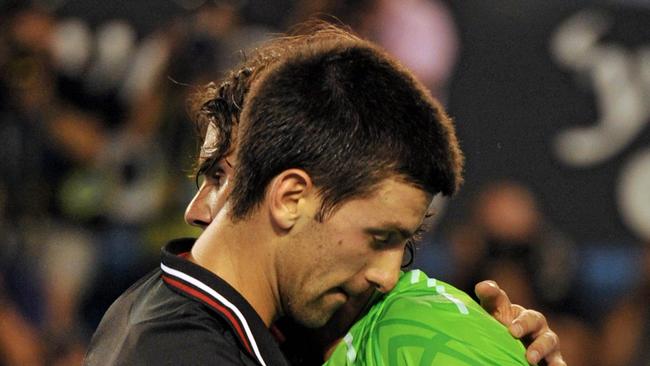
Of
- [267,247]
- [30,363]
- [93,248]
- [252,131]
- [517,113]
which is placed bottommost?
[30,363]

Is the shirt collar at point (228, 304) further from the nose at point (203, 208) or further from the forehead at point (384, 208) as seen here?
the nose at point (203, 208)

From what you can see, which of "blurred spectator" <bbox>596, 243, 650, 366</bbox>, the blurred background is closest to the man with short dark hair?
the blurred background

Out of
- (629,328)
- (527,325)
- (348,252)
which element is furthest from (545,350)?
(629,328)

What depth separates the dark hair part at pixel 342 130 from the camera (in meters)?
2.31

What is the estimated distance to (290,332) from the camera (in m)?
2.65

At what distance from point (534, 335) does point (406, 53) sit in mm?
2615

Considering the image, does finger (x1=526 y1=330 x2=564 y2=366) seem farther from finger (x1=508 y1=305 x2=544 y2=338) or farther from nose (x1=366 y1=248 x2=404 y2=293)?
nose (x1=366 y1=248 x2=404 y2=293)

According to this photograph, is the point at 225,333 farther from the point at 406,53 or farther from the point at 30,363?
the point at 30,363

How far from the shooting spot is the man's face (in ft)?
7.59

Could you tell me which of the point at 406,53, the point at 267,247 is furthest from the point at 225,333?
the point at 406,53

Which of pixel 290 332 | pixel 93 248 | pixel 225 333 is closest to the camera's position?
pixel 225 333

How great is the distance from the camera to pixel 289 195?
233cm

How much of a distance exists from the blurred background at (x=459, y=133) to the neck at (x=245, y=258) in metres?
2.45

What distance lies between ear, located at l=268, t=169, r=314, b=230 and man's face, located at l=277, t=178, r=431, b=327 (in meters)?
0.04
